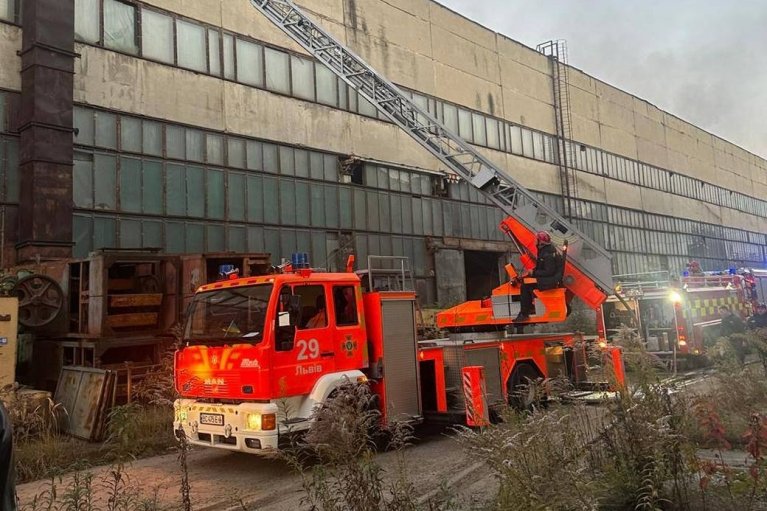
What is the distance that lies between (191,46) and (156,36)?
1.12m

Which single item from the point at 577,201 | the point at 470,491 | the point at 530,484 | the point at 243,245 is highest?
the point at 577,201

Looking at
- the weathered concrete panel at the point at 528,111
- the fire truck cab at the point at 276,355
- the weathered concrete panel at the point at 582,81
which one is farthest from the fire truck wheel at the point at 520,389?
the weathered concrete panel at the point at 582,81

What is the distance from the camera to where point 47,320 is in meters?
11.4

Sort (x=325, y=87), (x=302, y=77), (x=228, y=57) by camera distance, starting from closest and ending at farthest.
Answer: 1. (x=228, y=57)
2. (x=302, y=77)
3. (x=325, y=87)

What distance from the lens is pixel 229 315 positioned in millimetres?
7484

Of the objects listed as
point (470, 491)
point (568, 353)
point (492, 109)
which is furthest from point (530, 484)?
point (492, 109)

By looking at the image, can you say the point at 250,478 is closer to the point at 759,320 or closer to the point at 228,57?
the point at 759,320

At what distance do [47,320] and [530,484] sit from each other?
1059 cm

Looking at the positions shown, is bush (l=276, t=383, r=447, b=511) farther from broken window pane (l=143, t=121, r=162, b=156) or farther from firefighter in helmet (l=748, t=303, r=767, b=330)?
broken window pane (l=143, t=121, r=162, b=156)

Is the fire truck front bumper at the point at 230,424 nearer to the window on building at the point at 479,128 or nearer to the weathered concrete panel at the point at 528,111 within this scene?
the window on building at the point at 479,128

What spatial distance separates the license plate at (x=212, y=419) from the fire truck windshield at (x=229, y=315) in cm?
86

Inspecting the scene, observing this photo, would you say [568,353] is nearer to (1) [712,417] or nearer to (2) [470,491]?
(2) [470,491]

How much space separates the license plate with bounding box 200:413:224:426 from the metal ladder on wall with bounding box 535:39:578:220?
96.4 ft

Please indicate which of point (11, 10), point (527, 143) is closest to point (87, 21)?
point (11, 10)
